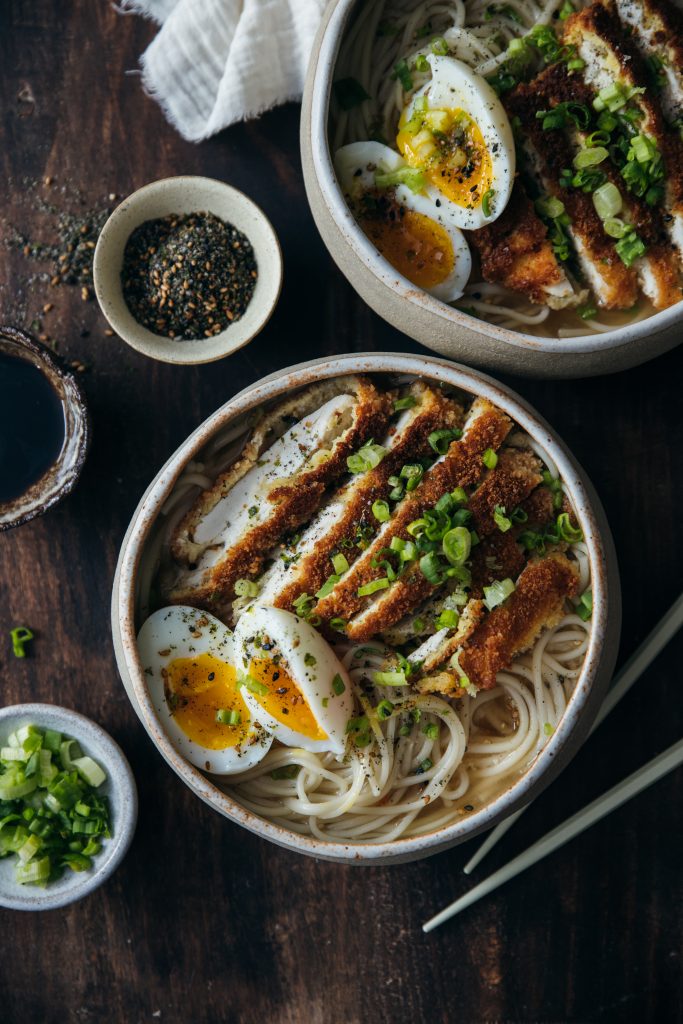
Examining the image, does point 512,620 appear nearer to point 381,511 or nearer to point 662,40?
point 381,511

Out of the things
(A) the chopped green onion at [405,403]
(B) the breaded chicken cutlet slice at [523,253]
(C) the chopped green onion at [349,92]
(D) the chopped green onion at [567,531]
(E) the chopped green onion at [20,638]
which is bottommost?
(E) the chopped green onion at [20,638]

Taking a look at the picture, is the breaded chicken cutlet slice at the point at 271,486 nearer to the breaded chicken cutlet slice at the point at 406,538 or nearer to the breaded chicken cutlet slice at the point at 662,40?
the breaded chicken cutlet slice at the point at 406,538

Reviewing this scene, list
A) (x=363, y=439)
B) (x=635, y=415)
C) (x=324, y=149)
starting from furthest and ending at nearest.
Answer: (x=635, y=415), (x=363, y=439), (x=324, y=149)

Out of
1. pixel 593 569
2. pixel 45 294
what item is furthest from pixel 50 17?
pixel 593 569

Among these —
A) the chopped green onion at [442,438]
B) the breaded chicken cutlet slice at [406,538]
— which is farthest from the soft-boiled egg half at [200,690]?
the chopped green onion at [442,438]

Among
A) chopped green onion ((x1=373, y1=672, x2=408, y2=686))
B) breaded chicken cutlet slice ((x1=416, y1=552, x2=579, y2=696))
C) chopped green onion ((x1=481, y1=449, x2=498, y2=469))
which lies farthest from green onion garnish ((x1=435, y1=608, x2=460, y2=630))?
chopped green onion ((x1=481, y1=449, x2=498, y2=469))

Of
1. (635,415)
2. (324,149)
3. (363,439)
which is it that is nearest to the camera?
(324,149)

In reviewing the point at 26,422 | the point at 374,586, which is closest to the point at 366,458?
the point at 374,586

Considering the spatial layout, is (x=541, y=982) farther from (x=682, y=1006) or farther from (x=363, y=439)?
(x=363, y=439)

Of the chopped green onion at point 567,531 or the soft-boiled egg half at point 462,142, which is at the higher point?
the soft-boiled egg half at point 462,142
